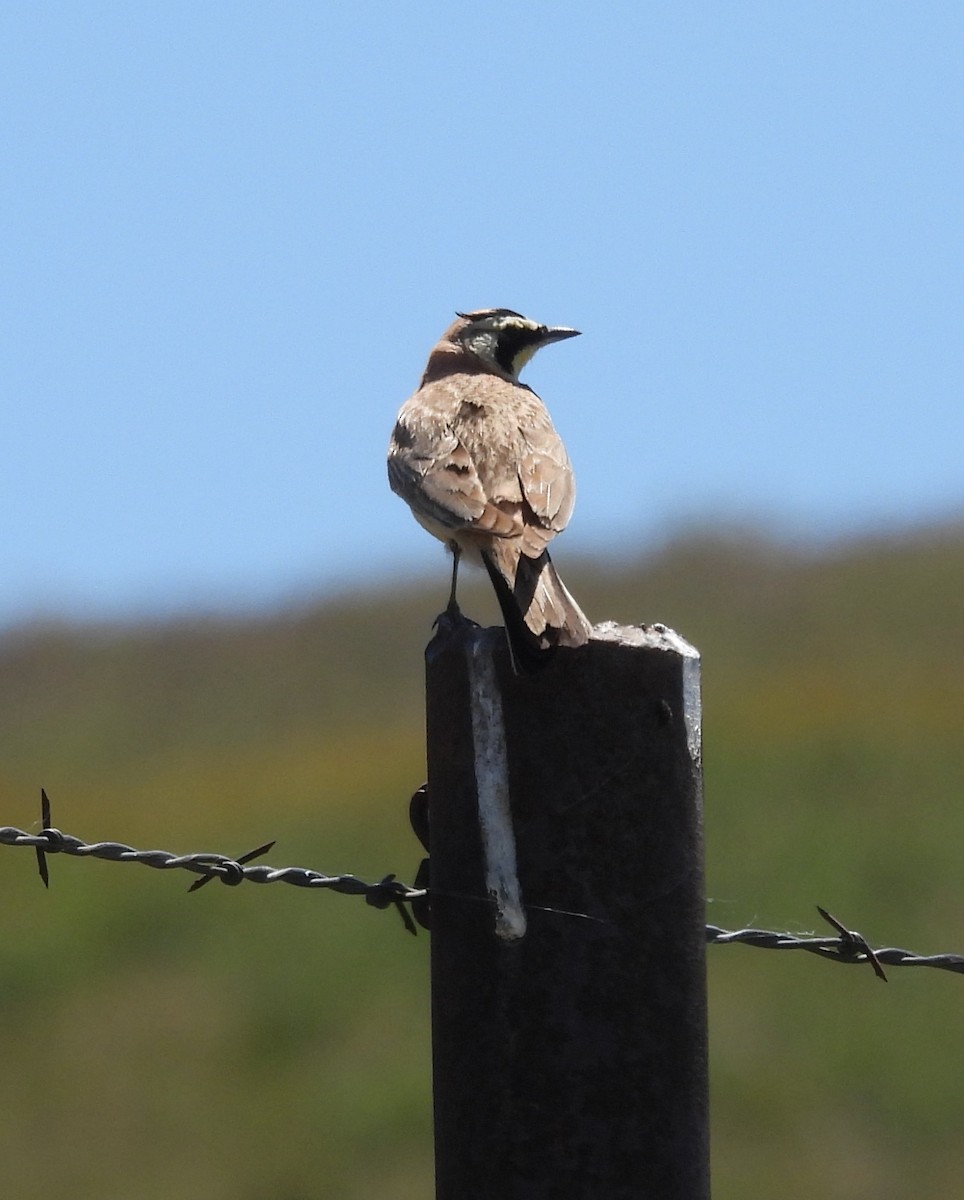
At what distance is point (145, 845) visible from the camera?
18.3m

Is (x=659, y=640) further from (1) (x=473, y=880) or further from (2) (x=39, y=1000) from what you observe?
(2) (x=39, y=1000)

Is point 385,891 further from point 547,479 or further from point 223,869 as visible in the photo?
point 547,479

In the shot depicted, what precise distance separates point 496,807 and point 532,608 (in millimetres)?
594

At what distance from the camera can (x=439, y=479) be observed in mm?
6043

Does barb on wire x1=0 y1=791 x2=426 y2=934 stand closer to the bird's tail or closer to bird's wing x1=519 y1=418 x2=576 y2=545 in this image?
the bird's tail

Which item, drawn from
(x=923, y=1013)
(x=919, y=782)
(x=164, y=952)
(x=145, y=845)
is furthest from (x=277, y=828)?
(x=923, y=1013)

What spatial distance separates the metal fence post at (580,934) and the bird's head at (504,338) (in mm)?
4733

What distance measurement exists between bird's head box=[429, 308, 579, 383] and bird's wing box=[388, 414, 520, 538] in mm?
1475

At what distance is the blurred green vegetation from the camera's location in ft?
43.0

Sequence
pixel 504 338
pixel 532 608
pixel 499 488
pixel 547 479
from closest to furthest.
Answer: pixel 532 608
pixel 499 488
pixel 547 479
pixel 504 338

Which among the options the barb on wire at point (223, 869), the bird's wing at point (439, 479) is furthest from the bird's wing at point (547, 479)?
the barb on wire at point (223, 869)

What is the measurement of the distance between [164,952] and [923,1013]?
536 cm

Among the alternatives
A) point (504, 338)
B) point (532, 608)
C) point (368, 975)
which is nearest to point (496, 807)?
point (532, 608)

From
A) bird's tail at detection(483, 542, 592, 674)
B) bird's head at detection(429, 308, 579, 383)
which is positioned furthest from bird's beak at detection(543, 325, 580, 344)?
bird's tail at detection(483, 542, 592, 674)
